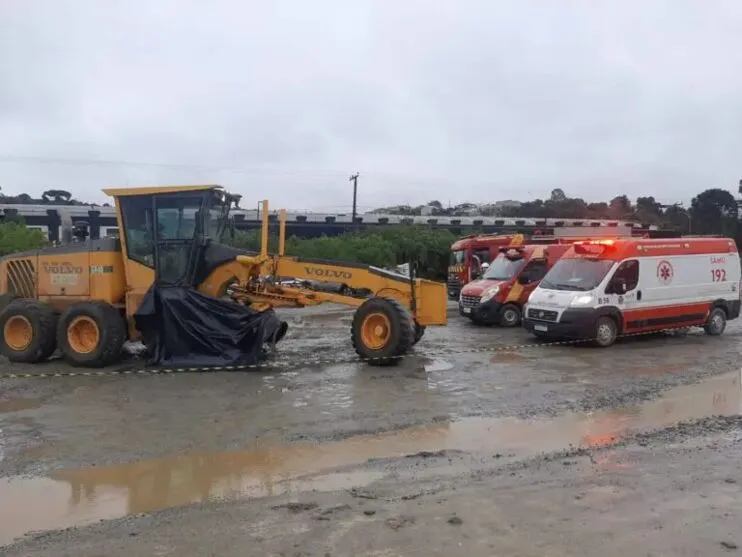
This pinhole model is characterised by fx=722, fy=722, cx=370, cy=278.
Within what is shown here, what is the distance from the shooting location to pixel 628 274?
15500 mm

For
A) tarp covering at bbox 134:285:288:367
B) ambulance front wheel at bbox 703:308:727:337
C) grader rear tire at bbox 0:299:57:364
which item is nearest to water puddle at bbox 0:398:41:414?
tarp covering at bbox 134:285:288:367

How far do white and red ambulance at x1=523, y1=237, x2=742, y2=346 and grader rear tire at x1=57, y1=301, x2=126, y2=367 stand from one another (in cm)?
859

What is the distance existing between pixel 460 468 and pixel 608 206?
50812 mm

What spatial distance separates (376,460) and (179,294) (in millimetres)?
6480

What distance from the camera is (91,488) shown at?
654 cm

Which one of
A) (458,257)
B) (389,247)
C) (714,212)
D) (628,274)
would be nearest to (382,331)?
(628,274)

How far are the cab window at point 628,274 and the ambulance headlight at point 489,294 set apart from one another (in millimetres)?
4307

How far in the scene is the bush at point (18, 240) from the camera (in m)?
24.2

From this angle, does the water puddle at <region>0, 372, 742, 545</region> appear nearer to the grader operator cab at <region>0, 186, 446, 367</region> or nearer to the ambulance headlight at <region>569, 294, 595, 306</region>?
the grader operator cab at <region>0, 186, 446, 367</region>

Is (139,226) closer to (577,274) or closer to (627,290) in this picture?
(577,274)

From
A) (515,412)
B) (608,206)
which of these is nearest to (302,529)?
(515,412)

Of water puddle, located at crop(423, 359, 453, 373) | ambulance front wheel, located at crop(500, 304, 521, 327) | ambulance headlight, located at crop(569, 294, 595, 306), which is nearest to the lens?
water puddle, located at crop(423, 359, 453, 373)

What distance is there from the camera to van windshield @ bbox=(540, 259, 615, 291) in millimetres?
15375

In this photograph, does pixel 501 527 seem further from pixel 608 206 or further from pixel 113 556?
pixel 608 206
